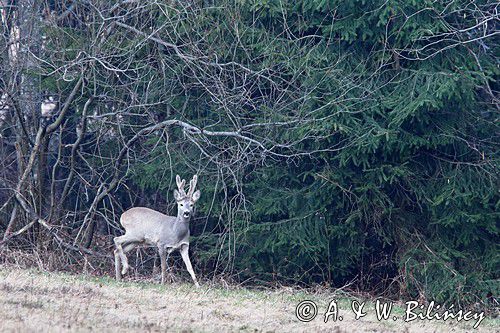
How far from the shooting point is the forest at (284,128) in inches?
566

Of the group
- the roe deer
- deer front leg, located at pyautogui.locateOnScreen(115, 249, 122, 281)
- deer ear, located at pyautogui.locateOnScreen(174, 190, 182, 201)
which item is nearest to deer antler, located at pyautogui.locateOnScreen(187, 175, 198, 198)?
the roe deer

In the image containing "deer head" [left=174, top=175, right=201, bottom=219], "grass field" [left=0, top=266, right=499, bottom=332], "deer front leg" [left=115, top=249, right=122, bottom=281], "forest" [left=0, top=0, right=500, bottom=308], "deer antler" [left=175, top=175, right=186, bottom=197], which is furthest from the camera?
"deer front leg" [left=115, top=249, right=122, bottom=281]

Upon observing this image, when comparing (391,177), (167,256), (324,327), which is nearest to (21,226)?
(167,256)

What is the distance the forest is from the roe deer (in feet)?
1.52

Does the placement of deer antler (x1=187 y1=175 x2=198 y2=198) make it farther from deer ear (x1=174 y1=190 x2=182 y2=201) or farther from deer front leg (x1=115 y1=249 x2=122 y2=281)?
deer front leg (x1=115 y1=249 x2=122 y2=281)

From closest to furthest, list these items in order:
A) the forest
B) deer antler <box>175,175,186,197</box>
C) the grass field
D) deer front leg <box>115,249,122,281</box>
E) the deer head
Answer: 1. the grass field
2. the forest
3. deer antler <box>175,175,186,197</box>
4. the deer head
5. deer front leg <box>115,249,122,281</box>

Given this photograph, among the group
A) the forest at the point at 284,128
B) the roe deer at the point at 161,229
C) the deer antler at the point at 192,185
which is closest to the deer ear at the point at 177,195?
the roe deer at the point at 161,229

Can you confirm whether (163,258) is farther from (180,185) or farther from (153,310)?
(153,310)

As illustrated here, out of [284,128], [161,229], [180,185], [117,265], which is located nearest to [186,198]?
[180,185]

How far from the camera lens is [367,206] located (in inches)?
580

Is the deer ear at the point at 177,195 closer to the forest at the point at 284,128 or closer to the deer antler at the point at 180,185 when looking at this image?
the deer antler at the point at 180,185

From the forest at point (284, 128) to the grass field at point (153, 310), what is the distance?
2.28m

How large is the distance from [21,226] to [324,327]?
756 centimetres

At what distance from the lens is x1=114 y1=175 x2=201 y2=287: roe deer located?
1472 centimetres
